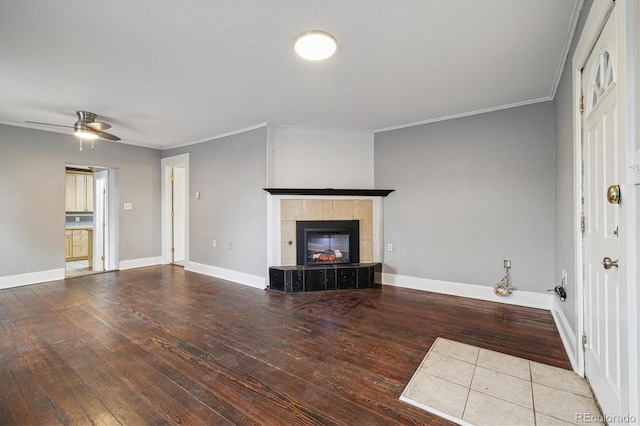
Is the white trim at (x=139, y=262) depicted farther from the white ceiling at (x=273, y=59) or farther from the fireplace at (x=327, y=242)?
the fireplace at (x=327, y=242)

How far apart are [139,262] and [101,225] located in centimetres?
103

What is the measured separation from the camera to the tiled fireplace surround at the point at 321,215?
4184mm

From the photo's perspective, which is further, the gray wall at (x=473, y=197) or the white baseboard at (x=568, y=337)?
the gray wall at (x=473, y=197)

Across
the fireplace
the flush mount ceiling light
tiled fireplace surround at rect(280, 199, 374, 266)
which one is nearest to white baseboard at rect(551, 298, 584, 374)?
tiled fireplace surround at rect(280, 199, 374, 266)

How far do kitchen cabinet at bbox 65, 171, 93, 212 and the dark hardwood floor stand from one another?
306 cm

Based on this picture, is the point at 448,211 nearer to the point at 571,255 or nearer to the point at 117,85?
the point at 571,255

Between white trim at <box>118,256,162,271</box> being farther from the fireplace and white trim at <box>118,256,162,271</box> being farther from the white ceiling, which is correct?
the fireplace

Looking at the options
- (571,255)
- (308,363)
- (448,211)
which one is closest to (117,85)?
(308,363)

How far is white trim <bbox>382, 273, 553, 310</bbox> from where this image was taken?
324 centimetres

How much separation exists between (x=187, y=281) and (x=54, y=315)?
65.4 inches

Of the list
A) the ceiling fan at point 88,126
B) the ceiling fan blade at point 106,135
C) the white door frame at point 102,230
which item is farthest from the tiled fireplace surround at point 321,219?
the white door frame at point 102,230

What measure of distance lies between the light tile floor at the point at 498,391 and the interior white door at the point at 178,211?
5685 millimetres

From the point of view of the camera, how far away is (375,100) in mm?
3256

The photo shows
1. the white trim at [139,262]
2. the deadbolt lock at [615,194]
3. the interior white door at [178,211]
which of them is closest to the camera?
the deadbolt lock at [615,194]
